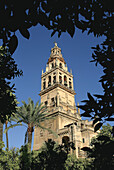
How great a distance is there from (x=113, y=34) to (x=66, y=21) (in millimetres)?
1604

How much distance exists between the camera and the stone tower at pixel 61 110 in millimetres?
29891

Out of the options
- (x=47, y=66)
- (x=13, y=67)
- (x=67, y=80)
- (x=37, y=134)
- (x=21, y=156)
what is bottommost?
(x=21, y=156)

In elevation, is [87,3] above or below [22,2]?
above

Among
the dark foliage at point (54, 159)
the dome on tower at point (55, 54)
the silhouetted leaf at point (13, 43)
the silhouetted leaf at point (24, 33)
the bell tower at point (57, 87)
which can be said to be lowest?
the dark foliage at point (54, 159)

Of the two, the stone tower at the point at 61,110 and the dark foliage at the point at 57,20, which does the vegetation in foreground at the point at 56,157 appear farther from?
the stone tower at the point at 61,110

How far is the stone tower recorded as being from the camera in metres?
29.9

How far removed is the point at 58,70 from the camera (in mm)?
41594

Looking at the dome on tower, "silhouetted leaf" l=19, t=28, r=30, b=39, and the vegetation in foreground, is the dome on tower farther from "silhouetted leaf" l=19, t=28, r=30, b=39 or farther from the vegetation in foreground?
"silhouetted leaf" l=19, t=28, r=30, b=39

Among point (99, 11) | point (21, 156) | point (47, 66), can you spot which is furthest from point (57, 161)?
point (47, 66)

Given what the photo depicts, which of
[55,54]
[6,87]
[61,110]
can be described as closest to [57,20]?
[6,87]

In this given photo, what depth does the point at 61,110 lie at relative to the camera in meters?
34.2

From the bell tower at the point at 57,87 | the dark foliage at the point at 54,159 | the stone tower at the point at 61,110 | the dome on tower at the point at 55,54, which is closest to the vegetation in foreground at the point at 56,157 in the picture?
the dark foliage at the point at 54,159

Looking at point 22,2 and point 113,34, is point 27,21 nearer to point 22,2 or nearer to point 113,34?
point 22,2

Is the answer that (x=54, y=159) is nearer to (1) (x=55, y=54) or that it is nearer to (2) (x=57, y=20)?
(2) (x=57, y=20)
